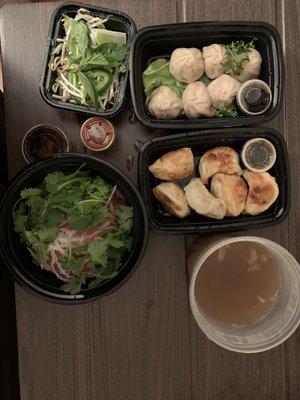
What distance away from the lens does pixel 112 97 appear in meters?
1.40

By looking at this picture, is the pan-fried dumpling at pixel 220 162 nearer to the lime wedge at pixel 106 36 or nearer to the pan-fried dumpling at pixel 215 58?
the pan-fried dumpling at pixel 215 58

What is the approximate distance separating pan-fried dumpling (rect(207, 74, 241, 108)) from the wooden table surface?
0.60ft

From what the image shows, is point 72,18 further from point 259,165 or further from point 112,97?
point 259,165

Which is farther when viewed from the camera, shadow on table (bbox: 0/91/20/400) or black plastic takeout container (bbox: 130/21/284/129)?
shadow on table (bbox: 0/91/20/400)

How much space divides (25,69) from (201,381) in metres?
1.10

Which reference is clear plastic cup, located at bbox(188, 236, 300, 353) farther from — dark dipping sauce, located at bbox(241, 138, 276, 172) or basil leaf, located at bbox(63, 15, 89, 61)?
basil leaf, located at bbox(63, 15, 89, 61)

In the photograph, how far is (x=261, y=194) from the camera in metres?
1.34

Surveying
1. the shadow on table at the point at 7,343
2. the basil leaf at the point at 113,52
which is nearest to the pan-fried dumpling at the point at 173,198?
the basil leaf at the point at 113,52

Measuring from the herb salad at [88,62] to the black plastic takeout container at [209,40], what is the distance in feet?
0.23

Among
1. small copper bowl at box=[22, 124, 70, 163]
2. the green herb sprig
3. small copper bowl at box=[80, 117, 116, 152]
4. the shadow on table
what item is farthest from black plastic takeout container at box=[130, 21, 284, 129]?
the shadow on table

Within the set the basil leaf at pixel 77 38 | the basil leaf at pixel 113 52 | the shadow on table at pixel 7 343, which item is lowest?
the shadow on table at pixel 7 343

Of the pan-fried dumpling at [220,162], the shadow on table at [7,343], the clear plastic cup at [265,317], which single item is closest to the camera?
the clear plastic cup at [265,317]

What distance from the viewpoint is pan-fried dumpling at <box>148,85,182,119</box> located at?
1.35 meters

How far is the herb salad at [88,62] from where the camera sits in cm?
136
